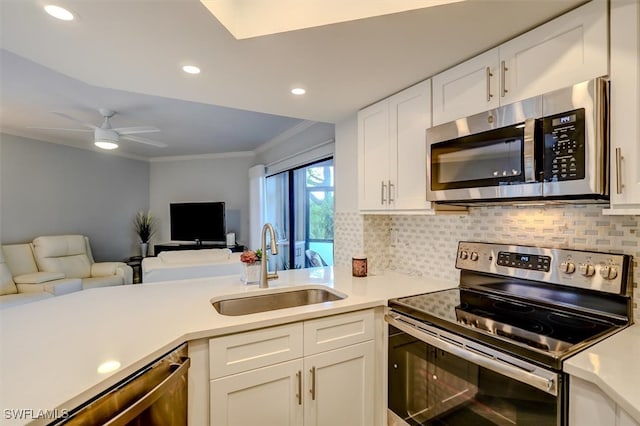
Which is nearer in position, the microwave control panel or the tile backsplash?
the microwave control panel

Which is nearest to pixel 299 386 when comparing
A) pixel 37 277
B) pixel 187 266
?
pixel 187 266

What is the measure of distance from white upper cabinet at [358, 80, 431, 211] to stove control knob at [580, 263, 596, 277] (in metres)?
0.70

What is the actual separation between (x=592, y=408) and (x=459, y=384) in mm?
466

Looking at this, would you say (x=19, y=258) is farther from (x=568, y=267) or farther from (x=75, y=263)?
(x=568, y=267)

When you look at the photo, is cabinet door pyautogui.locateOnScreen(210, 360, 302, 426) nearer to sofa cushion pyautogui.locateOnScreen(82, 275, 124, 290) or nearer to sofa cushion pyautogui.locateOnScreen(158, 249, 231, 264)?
sofa cushion pyautogui.locateOnScreen(158, 249, 231, 264)

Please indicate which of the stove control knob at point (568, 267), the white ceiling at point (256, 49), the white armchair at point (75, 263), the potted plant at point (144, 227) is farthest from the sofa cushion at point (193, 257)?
the stove control knob at point (568, 267)

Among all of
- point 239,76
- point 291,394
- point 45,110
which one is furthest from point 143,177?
point 291,394

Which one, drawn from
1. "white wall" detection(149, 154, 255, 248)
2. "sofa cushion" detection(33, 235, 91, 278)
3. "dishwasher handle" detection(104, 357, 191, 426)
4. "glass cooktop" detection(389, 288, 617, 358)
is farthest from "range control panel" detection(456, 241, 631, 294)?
"sofa cushion" detection(33, 235, 91, 278)

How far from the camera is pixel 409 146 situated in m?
1.85

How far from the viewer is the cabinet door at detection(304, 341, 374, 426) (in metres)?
1.47

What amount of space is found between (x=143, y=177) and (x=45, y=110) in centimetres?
284

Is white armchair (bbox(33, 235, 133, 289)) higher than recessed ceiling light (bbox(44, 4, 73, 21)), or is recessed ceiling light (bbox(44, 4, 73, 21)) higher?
recessed ceiling light (bbox(44, 4, 73, 21))

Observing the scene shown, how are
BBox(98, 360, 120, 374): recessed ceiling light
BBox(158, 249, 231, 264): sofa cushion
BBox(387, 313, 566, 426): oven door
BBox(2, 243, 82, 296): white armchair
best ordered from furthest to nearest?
BBox(2, 243, 82, 296): white armchair, BBox(158, 249, 231, 264): sofa cushion, BBox(387, 313, 566, 426): oven door, BBox(98, 360, 120, 374): recessed ceiling light

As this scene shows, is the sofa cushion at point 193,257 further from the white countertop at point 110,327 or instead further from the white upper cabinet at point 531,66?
the white upper cabinet at point 531,66
